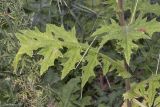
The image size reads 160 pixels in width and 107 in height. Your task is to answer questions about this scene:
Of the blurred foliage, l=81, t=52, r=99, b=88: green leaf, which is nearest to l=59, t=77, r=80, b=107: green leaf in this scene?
the blurred foliage

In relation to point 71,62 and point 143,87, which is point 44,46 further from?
point 143,87

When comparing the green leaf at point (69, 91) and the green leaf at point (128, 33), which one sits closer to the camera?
the green leaf at point (128, 33)

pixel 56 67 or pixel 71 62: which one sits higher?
pixel 71 62

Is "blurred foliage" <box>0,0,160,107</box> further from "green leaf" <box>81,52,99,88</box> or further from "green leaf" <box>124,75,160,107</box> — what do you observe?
"green leaf" <box>124,75,160,107</box>

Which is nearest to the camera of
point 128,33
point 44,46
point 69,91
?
point 128,33

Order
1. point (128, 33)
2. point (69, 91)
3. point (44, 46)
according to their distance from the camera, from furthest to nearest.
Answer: point (69, 91)
point (44, 46)
point (128, 33)

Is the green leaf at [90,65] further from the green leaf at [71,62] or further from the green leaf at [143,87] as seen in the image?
the green leaf at [143,87]

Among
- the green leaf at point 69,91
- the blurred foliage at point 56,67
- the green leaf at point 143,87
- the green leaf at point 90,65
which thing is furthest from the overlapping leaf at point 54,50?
the green leaf at point 69,91

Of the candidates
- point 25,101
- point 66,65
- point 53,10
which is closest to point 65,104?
point 25,101

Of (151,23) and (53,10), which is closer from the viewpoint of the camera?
(151,23)

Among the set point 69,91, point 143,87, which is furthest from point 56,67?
point 143,87

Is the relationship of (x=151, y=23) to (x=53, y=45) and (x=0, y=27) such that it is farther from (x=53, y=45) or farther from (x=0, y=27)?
(x=0, y=27)
